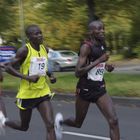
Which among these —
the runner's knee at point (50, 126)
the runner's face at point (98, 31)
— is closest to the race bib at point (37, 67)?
the runner's knee at point (50, 126)

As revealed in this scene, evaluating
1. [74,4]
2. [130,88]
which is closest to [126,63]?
[74,4]

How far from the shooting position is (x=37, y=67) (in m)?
7.16

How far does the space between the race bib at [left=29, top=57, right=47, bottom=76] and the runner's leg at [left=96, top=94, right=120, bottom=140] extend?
0.83 meters

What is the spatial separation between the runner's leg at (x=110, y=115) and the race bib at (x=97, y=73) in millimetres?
255

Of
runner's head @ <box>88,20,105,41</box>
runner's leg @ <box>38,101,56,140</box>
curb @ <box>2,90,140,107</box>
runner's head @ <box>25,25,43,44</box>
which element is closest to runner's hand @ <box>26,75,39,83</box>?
runner's leg @ <box>38,101,56,140</box>

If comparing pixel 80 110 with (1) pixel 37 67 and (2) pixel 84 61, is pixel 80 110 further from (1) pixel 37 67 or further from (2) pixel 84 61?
(1) pixel 37 67

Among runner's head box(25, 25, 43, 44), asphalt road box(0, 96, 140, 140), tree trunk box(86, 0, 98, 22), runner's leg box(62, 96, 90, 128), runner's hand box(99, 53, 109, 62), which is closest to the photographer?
runner's hand box(99, 53, 109, 62)

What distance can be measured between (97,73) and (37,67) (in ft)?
2.53

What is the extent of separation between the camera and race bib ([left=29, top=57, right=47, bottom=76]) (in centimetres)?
716

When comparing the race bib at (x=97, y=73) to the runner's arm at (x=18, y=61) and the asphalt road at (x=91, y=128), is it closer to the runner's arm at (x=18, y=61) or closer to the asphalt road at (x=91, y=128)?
the runner's arm at (x=18, y=61)

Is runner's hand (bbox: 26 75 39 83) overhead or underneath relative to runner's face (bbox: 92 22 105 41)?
underneath

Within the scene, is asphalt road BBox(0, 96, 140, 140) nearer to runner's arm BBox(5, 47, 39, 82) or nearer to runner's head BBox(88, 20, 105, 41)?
runner's arm BBox(5, 47, 39, 82)

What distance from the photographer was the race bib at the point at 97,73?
7227mm

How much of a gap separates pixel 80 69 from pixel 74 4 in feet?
40.4
